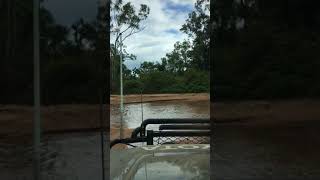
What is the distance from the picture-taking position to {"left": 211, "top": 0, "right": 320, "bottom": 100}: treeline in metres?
2.63

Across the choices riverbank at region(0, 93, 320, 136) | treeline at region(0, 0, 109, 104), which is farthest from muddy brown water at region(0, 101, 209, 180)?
treeline at region(0, 0, 109, 104)

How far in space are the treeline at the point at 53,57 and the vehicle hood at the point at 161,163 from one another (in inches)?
38.5

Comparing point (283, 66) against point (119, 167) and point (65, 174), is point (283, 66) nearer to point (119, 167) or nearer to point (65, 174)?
point (65, 174)

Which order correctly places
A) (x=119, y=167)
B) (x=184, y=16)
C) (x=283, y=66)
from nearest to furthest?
(x=283, y=66) < (x=119, y=167) < (x=184, y=16)

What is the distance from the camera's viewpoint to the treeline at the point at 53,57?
271cm

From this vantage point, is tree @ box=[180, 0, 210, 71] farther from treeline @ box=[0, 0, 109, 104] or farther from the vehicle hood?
treeline @ box=[0, 0, 109, 104]

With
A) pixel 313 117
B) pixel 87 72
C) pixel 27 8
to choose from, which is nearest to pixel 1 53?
pixel 27 8

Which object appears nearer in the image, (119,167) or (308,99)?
(308,99)

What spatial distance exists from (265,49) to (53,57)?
1.07m

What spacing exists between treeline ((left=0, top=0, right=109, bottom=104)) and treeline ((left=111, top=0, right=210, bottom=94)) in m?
1.26

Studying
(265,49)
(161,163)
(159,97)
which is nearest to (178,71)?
(159,97)

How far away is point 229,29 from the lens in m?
2.72

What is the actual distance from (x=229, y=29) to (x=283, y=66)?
327 mm

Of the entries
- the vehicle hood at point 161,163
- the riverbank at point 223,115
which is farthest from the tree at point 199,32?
the riverbank at point 223,115
